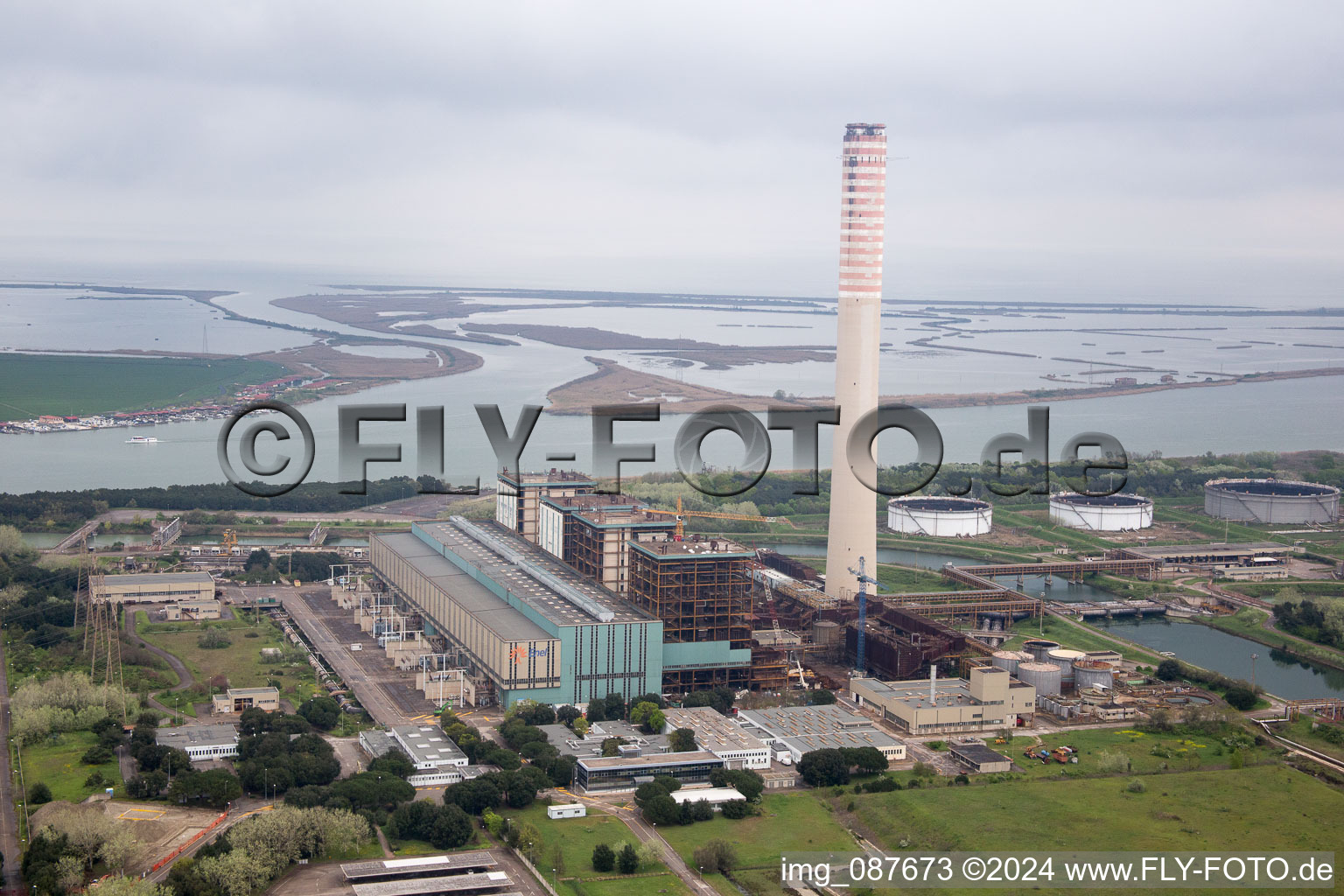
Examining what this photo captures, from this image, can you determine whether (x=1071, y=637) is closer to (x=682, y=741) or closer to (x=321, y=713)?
(x=682, y=741)

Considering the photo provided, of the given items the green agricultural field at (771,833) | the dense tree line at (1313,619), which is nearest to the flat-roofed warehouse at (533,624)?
the green agricultural field at (771,833)

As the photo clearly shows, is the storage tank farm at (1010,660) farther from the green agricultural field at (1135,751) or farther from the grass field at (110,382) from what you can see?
the grass field at (110,382)

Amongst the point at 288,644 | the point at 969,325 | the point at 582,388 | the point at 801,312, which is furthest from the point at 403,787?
the point at 801,312

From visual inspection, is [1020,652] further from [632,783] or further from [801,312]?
[801,312]

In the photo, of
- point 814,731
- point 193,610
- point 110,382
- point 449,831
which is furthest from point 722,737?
point 110,382

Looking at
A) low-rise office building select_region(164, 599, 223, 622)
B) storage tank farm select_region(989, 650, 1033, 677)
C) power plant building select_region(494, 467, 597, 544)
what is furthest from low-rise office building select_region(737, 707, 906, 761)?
low-rise office building select_region(164, 599, 223, 622)

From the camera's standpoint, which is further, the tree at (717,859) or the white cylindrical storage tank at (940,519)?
the white cylindrical storage tank at (940,519)
